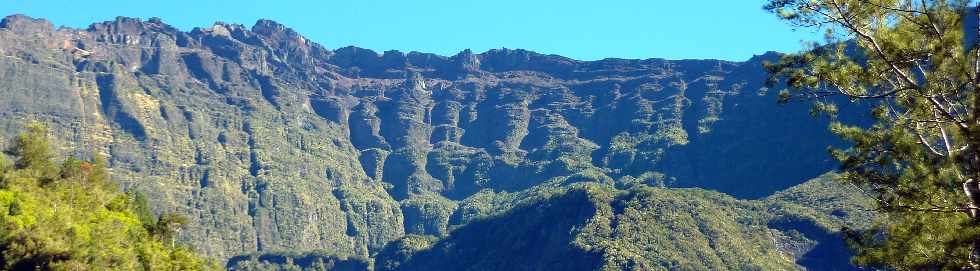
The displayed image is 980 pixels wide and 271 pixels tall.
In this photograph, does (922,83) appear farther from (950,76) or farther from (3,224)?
(3,224)

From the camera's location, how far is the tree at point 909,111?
826 inches

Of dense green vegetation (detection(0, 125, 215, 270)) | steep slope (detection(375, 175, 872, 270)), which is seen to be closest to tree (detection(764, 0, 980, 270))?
dense green vegetation (detection(0, 125, 215, 270))

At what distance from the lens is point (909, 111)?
22.7 meters

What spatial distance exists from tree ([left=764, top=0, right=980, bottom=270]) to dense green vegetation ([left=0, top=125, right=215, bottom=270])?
5448cm

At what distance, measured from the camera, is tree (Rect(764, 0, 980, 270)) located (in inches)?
826

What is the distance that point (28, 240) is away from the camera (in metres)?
61.9

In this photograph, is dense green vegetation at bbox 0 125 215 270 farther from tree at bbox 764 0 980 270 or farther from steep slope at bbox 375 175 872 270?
steep slope at bbox 375 175 872 270

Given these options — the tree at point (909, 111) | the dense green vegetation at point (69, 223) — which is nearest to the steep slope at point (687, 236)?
the dense green vegetation at point (69, 223)

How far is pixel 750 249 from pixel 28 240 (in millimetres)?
136781

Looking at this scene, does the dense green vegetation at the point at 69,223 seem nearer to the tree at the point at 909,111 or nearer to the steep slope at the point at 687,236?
the tree at the point at 909,111

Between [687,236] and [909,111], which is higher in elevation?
[909,111]

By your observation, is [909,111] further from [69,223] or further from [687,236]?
[687,236]

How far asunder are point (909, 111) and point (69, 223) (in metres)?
59.2

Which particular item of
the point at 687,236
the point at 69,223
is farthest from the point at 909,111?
the point at 687,236
